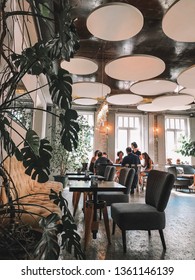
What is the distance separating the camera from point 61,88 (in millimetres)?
1526

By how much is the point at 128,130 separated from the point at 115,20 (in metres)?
8.74

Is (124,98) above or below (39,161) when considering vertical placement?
above

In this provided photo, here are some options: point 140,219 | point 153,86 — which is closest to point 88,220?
point 140,219

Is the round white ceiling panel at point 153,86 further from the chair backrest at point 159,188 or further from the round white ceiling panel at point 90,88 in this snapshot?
the chair backrest at point 159,188

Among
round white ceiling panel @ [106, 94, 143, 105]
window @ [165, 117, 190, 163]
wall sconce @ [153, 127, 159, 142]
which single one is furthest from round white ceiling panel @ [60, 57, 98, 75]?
window @ [165, 117, 190, 163]

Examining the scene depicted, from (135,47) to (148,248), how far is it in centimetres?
428

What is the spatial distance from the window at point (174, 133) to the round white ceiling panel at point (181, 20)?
339 inches

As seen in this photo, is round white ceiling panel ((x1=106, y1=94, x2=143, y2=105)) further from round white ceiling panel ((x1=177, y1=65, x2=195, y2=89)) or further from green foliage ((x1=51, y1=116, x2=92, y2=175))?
green foliage ((x1=51, y1=116, x2=92, y2=175))

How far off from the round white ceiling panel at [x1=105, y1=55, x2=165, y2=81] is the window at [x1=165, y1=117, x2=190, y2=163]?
7.45 m

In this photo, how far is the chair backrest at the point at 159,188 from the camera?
2.62 m

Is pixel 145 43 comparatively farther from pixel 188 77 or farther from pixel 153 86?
pixel 188 77
